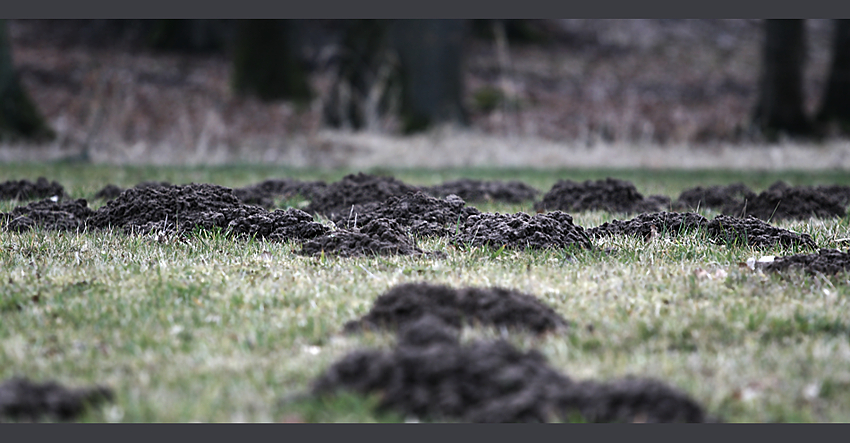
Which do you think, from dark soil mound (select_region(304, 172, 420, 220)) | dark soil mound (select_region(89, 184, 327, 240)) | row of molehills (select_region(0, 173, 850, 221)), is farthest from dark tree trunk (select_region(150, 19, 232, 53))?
dark soil mound (select_region(89, 184, 327, 240))

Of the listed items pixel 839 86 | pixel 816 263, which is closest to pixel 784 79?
pixel 839 86

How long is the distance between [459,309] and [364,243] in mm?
1485

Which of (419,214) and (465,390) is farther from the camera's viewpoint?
(419,214)

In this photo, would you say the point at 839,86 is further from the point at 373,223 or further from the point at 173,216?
the point at 173,216

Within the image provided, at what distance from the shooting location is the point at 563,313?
12.0 feet

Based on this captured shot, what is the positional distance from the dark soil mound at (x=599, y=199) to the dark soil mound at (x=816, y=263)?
2.70m

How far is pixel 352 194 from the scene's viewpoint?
23.4 feet

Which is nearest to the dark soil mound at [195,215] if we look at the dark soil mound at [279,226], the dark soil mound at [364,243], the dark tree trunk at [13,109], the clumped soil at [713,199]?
the dark soil mound at [279,226]

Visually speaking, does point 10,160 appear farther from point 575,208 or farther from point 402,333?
point 402,333

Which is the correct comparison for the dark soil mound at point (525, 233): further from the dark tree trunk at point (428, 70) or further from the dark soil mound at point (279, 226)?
the dark tree trunk at point (428, 70)

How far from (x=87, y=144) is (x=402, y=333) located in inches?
426

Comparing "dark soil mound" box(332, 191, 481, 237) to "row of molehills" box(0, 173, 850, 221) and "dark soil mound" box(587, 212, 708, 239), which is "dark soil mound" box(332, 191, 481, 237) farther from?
"dark soil mound" box(587, 212, 708, 239)

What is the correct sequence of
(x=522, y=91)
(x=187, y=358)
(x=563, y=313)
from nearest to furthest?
(x=187, y=358), (x=563, y=313), (x=522, y=91)

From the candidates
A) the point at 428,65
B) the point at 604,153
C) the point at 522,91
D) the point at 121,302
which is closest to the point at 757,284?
the point at 121,302
